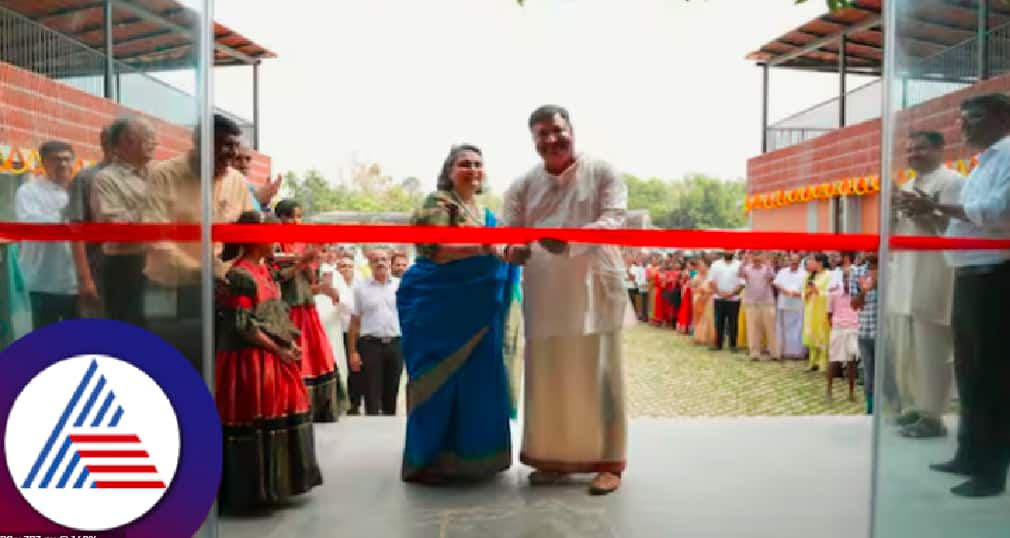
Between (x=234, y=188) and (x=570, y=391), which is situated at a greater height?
(x=234, y=188)

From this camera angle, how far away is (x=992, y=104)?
6.73 ft

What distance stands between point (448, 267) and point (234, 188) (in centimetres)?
83

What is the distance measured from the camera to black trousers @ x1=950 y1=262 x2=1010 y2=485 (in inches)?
82.8

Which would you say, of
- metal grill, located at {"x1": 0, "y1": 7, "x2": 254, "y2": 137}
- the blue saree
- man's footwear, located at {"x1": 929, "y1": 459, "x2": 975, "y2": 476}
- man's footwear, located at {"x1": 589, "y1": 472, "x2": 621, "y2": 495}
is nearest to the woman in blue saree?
the blue saree

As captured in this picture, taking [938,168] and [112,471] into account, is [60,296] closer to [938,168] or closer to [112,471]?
[112,471]

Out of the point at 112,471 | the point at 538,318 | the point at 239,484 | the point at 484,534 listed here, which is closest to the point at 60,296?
the point at 112,471

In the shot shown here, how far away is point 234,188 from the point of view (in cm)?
302

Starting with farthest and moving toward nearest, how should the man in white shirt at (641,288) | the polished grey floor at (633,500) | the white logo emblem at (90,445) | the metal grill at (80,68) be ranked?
the man in white shirt at (641,288) → the polished grey floor at (633,500) → the metal grill at (80,68) → the white logo emblem at (90,445)

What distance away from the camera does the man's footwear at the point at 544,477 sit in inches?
128

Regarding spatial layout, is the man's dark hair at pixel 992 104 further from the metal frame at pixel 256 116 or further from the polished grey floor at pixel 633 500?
the metal frame at pixel 256 116

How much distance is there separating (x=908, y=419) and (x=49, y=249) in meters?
2.13

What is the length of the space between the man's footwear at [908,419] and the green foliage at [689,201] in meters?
1.22

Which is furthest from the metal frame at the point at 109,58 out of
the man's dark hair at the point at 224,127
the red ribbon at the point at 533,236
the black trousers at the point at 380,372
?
the black trousers at the point at 380,372

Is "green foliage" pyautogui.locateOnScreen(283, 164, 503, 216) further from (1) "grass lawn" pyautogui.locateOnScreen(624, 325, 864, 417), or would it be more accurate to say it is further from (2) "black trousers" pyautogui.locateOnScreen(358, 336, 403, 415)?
(1) "grass lawn" pyautogui.locateOnScreen(624, 325, 864, 417)
